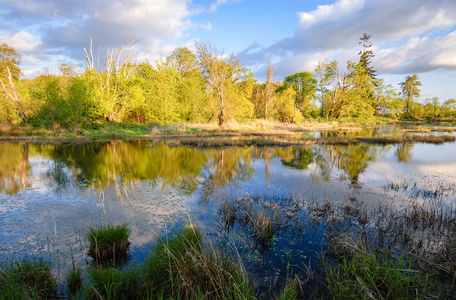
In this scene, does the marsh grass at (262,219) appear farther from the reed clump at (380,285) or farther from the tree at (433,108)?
the tree at (433,108)

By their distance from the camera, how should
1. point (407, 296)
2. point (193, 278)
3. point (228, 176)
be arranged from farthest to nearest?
1. point (228, 176)
2. point (193, 278)
3. point (407, 296)

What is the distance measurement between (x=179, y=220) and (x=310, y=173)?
7479 mm

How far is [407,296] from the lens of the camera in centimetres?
312

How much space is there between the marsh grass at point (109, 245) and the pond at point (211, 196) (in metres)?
0.20

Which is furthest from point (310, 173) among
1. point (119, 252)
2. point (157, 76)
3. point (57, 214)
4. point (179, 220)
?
point (157, 76)

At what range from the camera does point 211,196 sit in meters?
8.34

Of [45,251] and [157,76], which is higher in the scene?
[157,76]

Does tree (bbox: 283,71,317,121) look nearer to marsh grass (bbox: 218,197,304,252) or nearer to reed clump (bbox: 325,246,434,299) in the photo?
marsh grass (bbox: 218,197,304,252)

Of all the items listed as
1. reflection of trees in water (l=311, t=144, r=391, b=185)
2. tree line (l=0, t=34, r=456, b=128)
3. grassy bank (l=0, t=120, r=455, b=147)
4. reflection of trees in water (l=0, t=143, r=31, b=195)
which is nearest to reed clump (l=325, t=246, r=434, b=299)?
reflection of trees in water (l=311, t=144, r=391, b=185)

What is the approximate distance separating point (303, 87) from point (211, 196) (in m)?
57.9

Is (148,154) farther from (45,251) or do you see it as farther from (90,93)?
(90,93)

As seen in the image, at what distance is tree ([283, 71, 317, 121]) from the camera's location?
58469 millimetres

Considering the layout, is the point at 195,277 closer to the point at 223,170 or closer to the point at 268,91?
the point at 223,170

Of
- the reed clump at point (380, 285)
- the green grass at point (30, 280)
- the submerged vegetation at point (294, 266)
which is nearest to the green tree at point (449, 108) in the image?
the submerged vegetation at point (294, 266)
